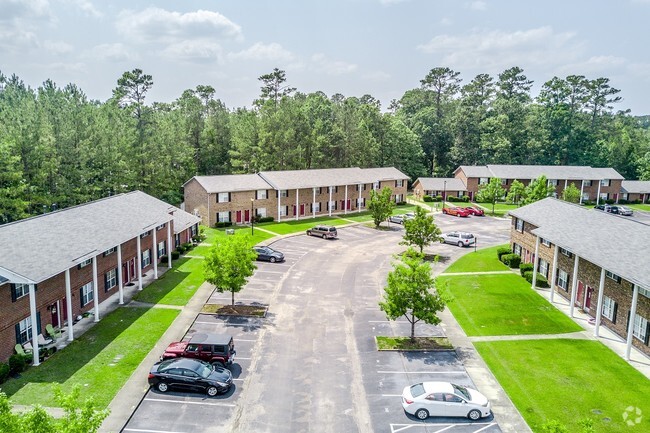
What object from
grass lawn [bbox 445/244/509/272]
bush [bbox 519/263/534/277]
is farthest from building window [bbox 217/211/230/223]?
bush [bbox 519/263/534/277]

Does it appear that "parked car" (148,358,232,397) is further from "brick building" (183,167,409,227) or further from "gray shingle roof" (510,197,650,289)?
"brick building" (183,167,409,227)

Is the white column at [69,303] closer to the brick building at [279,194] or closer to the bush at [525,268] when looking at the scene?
the brick building at [279,194]

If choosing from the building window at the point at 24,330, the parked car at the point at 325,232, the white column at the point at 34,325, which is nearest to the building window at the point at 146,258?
the building window at the point at 24,330

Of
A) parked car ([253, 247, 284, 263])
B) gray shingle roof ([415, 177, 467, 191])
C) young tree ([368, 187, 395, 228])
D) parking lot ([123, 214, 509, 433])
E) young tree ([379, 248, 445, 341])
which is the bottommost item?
parking lot ([123, 214, 509, 433])

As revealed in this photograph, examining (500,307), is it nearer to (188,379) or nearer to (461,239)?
(461,239)

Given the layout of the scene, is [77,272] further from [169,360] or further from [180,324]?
[169,360]

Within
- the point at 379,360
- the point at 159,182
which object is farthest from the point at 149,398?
the point at 159,182
